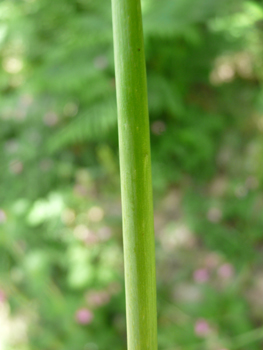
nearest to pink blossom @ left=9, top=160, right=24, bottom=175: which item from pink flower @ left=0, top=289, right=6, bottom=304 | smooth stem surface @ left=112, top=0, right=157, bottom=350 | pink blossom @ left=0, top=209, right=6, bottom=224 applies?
pink blossom @ left=0, top=209, right=6, bottom=224

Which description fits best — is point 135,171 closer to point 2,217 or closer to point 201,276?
point 2,217

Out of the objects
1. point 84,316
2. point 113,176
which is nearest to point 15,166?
point 113,176

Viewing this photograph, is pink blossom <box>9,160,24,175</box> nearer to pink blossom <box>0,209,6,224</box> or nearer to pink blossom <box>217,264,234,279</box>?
pink blossom <box>0,209,6,224</box>

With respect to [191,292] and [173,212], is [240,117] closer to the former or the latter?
[173,212]

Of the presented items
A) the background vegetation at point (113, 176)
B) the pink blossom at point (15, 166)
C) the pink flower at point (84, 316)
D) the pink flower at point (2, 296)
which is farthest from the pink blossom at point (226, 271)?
the pink blossom at point (15, 166)

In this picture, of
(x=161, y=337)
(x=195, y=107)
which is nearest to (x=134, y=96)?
(x=161, y=337)
